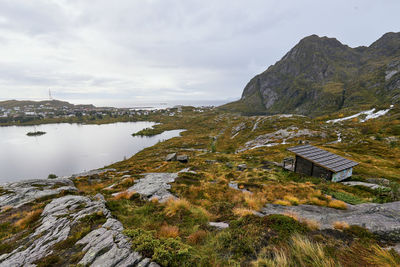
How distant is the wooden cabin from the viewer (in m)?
18.2

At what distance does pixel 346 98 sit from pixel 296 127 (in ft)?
538

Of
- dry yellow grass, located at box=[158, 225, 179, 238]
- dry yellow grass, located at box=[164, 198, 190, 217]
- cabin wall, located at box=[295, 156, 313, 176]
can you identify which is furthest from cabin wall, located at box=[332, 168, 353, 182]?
dry yellow grass, located at box=[158, 225, 179, 238]

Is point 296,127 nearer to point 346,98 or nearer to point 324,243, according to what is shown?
point 324,243

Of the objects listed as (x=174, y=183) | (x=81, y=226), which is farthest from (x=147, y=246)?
(x=174, y=183)

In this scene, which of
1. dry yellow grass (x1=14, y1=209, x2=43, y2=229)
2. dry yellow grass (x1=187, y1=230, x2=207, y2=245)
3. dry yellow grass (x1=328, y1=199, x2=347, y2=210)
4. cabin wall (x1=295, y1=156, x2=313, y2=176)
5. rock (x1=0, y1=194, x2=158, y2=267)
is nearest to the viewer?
rock (x1=0, y1=194, x2=158, y2=267)

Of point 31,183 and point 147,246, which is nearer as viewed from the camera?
point 147,246

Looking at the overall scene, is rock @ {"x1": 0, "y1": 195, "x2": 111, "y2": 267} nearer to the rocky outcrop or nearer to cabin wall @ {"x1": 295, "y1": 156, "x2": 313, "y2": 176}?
the rocky outcrop

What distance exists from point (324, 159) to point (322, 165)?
2.01 meters

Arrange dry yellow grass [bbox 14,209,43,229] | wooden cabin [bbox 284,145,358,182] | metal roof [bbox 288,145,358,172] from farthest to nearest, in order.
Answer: metal roof [bbox 288,145,358,172]
wooden cabin [bbox 284,145,358,182]
dry yellow grass [bbox 14,209,43,229]

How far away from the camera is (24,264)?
18.4 feet

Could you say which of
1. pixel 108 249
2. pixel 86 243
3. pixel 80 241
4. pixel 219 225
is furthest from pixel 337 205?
pixel 80 241

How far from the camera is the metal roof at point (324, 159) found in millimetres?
18328

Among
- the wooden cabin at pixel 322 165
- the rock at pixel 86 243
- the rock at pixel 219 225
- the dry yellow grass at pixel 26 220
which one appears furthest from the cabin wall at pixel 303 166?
the dry yellow grass at pixel 26 220

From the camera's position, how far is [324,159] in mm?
19750
